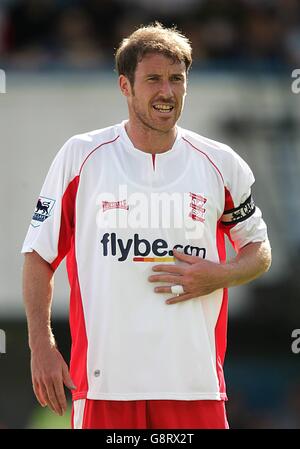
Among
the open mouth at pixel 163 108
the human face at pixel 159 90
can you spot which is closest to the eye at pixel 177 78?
the human face at pixel 159 90

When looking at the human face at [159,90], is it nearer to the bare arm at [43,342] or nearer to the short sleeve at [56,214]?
the short sleeve at [56,214]

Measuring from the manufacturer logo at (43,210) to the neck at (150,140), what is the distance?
1.52 feet

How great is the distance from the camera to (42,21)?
11367 mm

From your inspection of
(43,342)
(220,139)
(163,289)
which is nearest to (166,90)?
(163,289)

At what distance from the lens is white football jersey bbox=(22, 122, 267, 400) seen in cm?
467

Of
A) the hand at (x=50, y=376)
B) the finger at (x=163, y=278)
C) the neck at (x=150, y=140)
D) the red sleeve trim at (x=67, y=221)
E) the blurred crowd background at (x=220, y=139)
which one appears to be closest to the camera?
the hand at (x=50, y=376)

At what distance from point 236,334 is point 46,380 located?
Answer: 6083 mm

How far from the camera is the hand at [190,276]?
4.69 meters

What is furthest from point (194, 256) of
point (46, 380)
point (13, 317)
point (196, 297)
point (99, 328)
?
point (13, 317)

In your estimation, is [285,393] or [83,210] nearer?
[83,210]

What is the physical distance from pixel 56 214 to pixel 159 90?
700 mm

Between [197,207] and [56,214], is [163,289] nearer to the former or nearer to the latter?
[197,207]

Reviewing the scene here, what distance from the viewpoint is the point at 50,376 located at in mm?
4578

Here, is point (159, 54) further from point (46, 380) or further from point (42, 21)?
point (42, 21)
